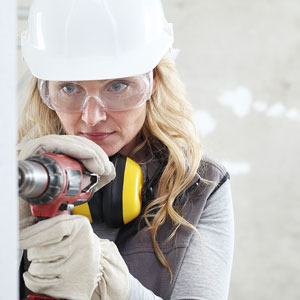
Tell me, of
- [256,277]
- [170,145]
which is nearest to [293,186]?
[256,277]

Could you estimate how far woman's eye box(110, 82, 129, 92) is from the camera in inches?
59.5

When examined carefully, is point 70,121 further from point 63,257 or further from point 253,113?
point 253,113

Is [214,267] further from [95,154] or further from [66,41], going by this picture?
[66,41]

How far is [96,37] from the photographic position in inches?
58.7

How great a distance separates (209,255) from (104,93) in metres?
0.57

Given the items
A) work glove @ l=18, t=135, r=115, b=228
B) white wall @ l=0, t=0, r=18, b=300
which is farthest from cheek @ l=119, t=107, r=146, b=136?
white wall @ l=0, t=0, r=18, b=300

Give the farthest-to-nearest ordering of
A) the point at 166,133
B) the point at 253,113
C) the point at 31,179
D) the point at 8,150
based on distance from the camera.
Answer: the point at 253,113 → the point at 166,133 → the point at 31,179 → the point at 8,150

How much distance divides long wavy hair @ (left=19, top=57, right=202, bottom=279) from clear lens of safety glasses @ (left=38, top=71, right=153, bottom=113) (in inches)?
6.0

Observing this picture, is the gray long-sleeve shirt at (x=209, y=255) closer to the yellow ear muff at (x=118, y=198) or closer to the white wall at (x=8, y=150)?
the yellow ear muff at (x=118, y=198)

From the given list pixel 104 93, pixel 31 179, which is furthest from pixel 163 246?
pixel 31 179

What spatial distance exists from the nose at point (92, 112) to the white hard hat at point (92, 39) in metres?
0.07

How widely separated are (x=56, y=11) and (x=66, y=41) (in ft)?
0.30

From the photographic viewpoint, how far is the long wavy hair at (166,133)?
158cm

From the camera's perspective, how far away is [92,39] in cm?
149
